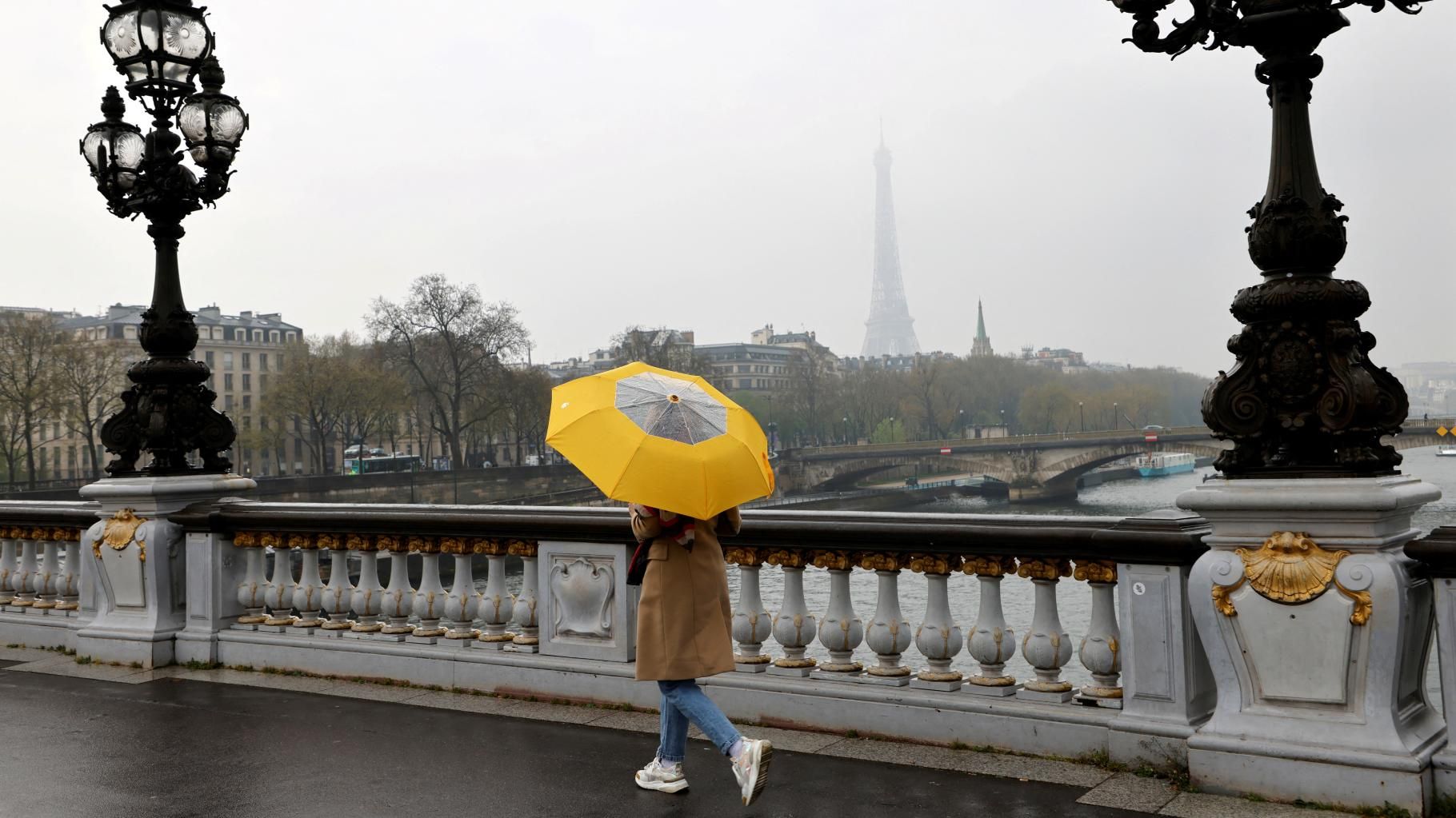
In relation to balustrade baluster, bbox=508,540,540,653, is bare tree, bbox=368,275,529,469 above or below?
above

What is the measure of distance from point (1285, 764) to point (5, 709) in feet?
21.7

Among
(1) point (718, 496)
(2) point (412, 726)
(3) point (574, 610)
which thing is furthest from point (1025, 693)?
(2) point (412, 726)

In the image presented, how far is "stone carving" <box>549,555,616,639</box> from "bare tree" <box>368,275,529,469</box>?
215ft

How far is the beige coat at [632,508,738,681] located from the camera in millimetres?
4848

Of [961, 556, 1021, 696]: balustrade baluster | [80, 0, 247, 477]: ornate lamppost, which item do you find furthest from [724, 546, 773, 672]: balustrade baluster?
[80, 0, 247, 477]: ornate lamppost

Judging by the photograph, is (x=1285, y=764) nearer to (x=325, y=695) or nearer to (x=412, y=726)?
(x=412, y=726)

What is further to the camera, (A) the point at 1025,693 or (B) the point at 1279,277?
(A) the point at 1025,693

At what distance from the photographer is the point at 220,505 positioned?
8.57 meters

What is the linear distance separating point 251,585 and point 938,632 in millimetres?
4893

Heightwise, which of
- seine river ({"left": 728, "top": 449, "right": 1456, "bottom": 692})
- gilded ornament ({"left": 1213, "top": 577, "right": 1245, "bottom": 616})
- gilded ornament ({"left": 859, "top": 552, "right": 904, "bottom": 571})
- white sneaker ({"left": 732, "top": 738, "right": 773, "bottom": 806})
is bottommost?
seine river ({"left": 728, "top": 449, "right": 1456, "bottom": 692})

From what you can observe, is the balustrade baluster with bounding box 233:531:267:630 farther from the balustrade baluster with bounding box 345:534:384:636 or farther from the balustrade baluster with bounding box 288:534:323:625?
the balustrade baluster with bounding box 345:534:384:636

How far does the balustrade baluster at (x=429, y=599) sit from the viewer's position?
7.54m

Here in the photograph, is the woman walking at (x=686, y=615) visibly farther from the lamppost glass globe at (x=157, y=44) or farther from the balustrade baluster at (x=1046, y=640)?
the lamppost glass globe at (x=157, y=44)

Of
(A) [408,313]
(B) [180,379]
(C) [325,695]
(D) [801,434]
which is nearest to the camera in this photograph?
(C) [325,695]
